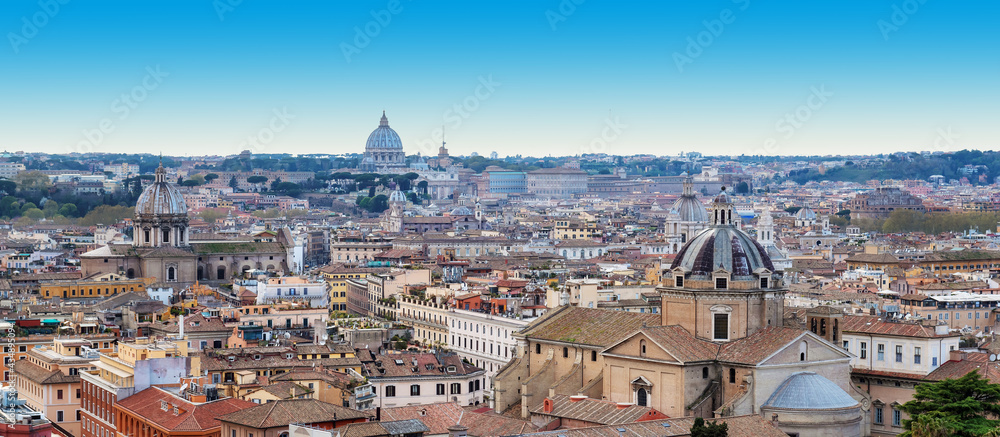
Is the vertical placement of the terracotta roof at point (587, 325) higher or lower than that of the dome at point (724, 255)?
lower

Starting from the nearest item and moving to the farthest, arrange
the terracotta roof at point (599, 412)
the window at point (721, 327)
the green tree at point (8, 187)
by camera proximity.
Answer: the terracotta roof at point (599, 412) → the window at point (721, 327) → the green tree at point (8, 187)

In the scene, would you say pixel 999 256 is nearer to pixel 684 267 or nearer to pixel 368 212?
pixel 684 267

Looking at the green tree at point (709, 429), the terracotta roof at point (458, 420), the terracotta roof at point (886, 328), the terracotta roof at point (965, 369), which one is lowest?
the terracotta roof at point (458, 420)

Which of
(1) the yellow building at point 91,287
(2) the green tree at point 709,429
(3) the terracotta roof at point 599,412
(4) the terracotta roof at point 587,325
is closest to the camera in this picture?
(2) the green tree at point 709,429

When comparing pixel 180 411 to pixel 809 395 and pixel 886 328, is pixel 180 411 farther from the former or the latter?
pixel 886 328

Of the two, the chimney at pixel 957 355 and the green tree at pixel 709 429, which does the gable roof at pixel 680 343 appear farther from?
the chimney at pixel 957 355

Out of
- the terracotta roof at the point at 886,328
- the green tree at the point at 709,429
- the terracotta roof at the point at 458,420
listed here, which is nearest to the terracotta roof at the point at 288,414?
the terracotta roof at the point at 458,420

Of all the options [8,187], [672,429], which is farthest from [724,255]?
[8,187]

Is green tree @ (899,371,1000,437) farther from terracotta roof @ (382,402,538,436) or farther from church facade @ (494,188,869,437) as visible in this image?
terracotta roof @ (382,402,538,436)
